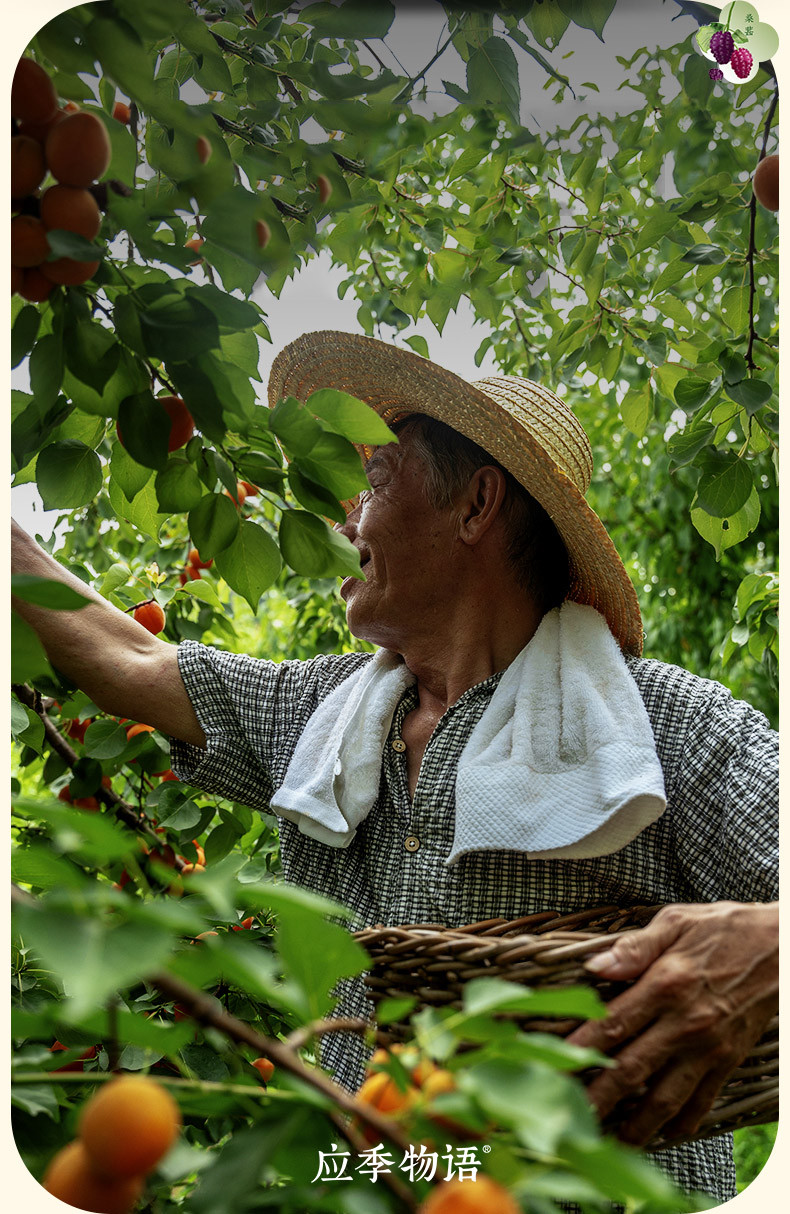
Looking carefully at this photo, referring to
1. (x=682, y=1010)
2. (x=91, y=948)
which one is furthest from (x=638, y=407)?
(x=91, y=948)

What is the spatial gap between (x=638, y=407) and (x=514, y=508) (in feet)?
0.80

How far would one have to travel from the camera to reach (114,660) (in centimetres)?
91

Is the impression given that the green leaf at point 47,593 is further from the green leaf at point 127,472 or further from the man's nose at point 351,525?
the man's nose at point 351,525

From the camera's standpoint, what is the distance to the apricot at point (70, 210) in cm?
50

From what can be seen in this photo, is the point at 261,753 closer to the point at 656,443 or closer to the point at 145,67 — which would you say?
the point at 145,67

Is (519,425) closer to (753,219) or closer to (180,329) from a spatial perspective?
(753,219)

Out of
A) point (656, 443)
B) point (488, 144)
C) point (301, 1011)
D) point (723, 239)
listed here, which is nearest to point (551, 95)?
point (488, 144)

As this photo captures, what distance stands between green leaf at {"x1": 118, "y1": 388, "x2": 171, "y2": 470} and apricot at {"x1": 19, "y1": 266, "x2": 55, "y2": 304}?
0.07 meters

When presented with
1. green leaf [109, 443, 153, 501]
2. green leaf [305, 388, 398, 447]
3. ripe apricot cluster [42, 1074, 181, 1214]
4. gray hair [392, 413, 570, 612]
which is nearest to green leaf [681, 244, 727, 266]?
gray hair [392, 413, 570, 612]

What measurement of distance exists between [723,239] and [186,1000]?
949 mm

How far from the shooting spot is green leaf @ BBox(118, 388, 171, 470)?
1.88 feet

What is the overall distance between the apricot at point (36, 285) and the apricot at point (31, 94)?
77mm

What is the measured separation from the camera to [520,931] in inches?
27.3

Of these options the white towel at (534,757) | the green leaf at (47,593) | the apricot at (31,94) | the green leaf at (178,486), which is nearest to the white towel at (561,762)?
the white towel at (534,757)
